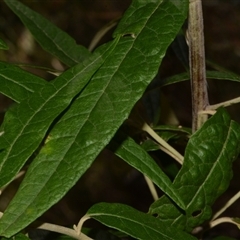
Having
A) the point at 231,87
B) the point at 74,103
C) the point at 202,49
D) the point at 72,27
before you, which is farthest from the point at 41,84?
the point at 72,27

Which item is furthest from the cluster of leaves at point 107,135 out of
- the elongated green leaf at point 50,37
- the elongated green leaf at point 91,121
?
the elongated green leaf at point 50,37

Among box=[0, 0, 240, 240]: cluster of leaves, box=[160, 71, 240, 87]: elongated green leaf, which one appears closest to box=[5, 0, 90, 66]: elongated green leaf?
box=[160, 71, 240, 87]: elongated green leaf

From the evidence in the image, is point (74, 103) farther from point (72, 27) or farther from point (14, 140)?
point (72, 27)

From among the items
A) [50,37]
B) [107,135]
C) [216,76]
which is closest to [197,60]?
[216,76]

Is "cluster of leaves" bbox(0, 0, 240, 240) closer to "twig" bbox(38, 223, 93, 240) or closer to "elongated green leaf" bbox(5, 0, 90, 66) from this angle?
"twig" bbox(38, 223, 93, 240)

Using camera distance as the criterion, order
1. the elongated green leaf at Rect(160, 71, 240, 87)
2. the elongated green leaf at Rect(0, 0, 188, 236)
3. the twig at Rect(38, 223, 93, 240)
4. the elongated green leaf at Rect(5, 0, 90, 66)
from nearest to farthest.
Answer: the elongated green leaf at Rect(0, 0, 188, 236) → the twig at Rect(38, 223, 93, 240) → the elongated green leaf at Rect(160, 71, 240, 87) → the elongated green leaf at Rect(5, 0, 90, 66)

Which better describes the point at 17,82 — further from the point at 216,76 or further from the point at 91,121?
the point at 216,76
